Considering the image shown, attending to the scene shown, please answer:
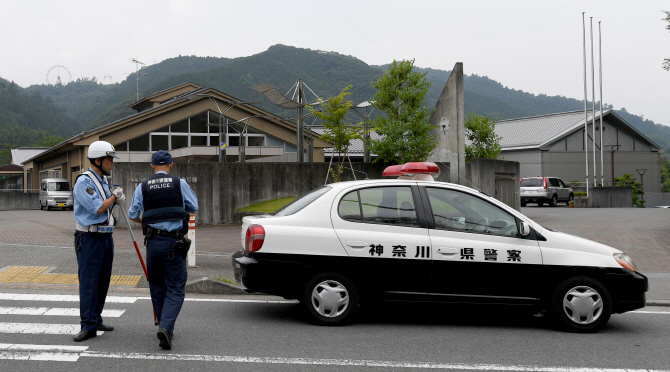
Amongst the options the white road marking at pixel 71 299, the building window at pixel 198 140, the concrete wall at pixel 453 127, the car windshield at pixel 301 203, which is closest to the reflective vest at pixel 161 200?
the car windshield at pixel 301 203

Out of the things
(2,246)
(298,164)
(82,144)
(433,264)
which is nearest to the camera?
(433,264)

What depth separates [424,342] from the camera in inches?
237

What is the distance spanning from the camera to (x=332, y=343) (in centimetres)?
588

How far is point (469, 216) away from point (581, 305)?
58.6 inches

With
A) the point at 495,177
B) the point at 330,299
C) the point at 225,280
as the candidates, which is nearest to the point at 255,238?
the point at 330,299

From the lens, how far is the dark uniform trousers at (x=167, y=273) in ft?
18.2

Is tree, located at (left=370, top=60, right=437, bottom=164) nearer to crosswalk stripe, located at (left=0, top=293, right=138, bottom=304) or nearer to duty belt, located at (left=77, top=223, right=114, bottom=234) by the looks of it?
crosswalk stripe, located at (left=0, top=293, right=138, bottom=304)

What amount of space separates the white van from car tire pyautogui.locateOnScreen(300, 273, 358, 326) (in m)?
34.8

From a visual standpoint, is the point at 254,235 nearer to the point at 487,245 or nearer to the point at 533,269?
the point at 487,245

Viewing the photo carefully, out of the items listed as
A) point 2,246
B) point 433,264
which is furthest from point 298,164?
point 433,264

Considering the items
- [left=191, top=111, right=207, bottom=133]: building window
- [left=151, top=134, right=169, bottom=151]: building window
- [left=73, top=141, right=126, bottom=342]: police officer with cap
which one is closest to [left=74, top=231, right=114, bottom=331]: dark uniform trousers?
[left=73, top=141, right=126, bottom=342]: police officer with cap

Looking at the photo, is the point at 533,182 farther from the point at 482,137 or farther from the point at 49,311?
the point at 49,311

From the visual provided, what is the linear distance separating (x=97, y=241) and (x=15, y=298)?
295 centimetres

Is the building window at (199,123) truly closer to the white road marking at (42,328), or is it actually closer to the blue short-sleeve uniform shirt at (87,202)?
the white road marking at (42,328)
